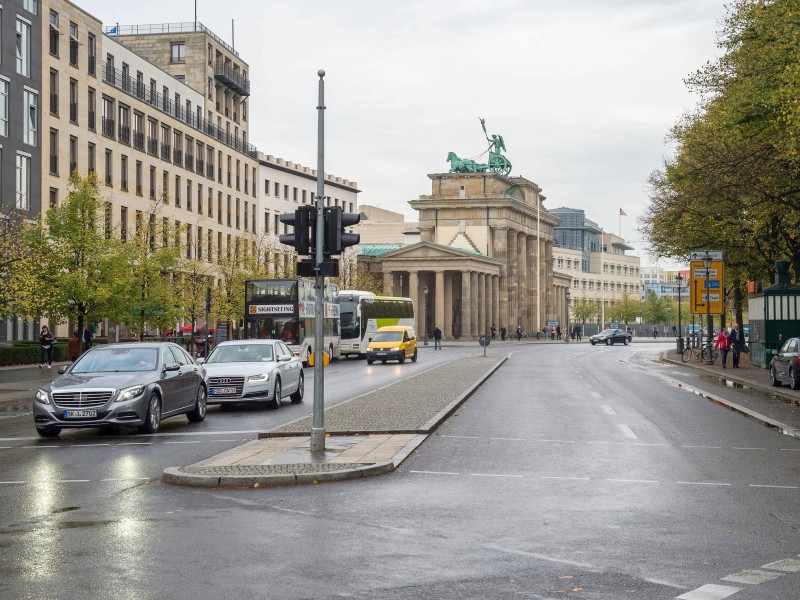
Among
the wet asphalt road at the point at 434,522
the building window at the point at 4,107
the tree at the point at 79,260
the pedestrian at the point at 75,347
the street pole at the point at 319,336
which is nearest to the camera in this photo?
the wet asphalt road at the point at 434,522

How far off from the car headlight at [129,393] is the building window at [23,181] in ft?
122

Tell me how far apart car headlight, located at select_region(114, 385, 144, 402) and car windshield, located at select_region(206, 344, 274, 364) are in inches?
271

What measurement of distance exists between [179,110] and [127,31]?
41.6ft

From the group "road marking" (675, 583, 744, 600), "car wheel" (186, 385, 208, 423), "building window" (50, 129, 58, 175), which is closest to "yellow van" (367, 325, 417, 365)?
"building window" (50, 129, 58, 175)

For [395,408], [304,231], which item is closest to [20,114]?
[395,408]

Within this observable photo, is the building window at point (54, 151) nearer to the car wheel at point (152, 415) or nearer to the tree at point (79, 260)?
the tree at point (79, 260)

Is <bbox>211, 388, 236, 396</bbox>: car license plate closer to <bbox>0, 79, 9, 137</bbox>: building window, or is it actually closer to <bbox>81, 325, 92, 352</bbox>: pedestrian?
<bbox>81, 325, 92, 352</bbox>: pedestrian

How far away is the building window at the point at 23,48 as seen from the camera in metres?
52.4

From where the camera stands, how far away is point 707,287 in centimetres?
4666

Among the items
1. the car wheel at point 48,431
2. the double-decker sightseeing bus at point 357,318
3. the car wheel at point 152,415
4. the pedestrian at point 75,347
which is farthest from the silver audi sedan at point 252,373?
the double-decker sightseeing bus at point 357,318

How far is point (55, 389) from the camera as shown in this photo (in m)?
17.6

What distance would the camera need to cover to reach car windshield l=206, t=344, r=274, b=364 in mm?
24798

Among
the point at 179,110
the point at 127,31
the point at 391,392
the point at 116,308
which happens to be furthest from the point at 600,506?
the point at 127,31

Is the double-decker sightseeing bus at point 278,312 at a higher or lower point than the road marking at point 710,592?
higher
